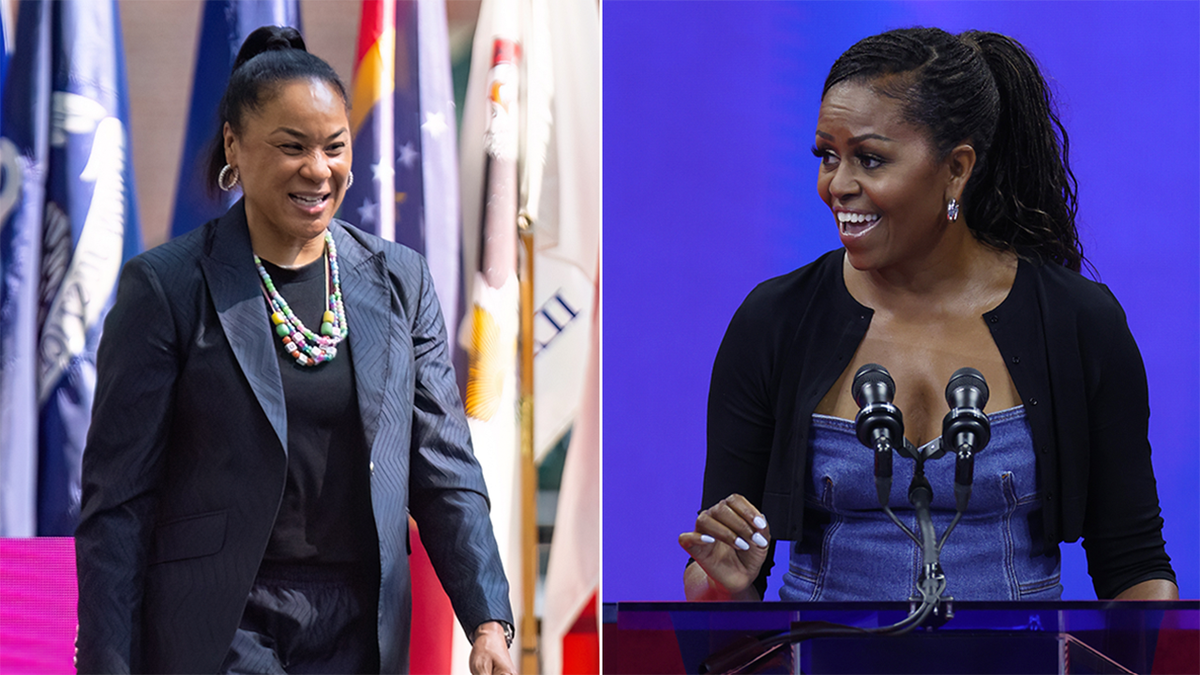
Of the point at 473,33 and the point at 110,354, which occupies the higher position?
the point at 473,33

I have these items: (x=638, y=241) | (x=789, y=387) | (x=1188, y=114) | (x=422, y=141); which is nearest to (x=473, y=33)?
(x=422, y=141)

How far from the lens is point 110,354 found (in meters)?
1.81

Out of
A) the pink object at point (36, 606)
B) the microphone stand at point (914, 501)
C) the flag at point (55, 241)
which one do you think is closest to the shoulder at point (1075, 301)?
the microphone stand at point (914, 501)

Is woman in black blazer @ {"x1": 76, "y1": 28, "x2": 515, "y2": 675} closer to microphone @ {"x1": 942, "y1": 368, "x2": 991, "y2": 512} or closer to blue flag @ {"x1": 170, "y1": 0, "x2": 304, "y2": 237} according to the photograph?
microphone @ {"x1": 942, "y1": 368, "x2": 991, "y2": 512}

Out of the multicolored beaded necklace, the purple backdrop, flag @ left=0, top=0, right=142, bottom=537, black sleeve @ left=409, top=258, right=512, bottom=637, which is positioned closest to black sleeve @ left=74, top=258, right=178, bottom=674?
the multicolored beaded necklace

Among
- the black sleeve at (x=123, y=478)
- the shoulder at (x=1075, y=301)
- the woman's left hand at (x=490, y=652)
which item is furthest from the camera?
the shoulder at (x=1075, y=301)

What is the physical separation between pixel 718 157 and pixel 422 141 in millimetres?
719

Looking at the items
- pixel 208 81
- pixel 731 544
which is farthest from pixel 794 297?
pixel 208 81

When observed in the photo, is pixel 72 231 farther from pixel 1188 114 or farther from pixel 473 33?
pixel 1188 114

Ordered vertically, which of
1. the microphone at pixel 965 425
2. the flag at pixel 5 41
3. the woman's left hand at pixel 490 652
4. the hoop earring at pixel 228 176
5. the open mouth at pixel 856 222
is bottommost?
the woman's left hand at pixel 490 652

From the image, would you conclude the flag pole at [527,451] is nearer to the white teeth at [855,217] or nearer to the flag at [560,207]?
the flag at [560,207]

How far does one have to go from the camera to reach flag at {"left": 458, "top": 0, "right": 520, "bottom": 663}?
3.02 metres

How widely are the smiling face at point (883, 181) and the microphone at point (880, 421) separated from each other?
96 centimetres

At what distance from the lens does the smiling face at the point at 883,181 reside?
246cm
